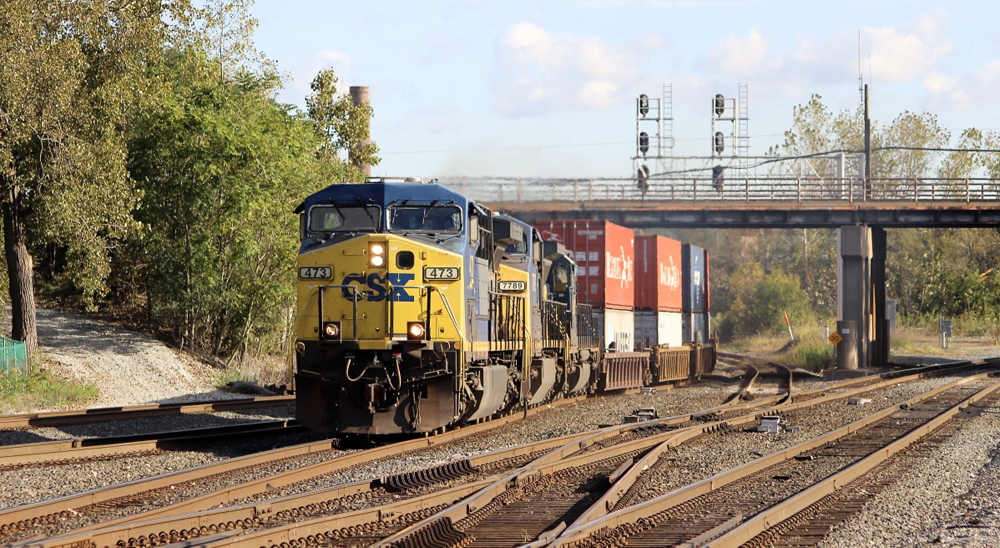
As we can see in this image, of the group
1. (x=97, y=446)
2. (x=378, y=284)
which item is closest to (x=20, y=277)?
(x=97, y=446)

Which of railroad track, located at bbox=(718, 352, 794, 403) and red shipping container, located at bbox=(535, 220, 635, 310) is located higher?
red shipping container, located at bbox=(535, 220, 635, 310)

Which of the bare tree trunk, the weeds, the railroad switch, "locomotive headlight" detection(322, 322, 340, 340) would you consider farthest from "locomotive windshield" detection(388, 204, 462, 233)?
the weeds

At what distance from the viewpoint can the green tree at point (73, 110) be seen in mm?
19359

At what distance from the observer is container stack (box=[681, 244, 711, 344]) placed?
108ft

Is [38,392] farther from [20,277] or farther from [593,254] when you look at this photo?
[593,254]

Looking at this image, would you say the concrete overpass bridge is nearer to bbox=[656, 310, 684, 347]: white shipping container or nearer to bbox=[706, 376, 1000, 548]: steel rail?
bbox=[656, 310, 684, 347]: white shipping container

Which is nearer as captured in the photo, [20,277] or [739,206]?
[20,277]

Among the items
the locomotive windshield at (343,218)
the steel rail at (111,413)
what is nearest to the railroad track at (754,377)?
the steel rail at (111,413)

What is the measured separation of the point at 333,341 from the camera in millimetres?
12781

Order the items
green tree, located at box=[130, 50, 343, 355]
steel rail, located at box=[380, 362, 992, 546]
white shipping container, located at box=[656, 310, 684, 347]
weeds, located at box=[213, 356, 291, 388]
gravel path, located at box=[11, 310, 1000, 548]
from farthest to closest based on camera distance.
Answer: white shipping container, located at box=[656, 310, 684, 347], weeds, located at box=[213, 356, 291, 388], green tree, located at box=[130, 50, 343, 355], gravel path, located at box=[11, 310, 1000, 548], steel rail, located at box=[380, 362, 992, 546]

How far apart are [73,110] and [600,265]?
1169 cm

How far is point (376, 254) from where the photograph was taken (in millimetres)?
12797

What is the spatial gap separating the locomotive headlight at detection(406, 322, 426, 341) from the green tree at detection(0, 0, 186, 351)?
10380mm

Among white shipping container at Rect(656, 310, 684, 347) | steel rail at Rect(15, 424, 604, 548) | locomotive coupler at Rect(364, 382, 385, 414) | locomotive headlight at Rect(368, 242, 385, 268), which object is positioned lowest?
steel rail at Rect(15, 424, 604, 548)
